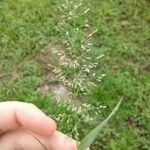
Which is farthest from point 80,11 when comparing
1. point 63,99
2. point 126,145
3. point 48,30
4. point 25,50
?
point 126,145

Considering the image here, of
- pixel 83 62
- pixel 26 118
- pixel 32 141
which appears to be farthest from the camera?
pixel 83 62

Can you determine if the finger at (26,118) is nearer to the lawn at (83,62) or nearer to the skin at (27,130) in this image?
the skin at (27,130)

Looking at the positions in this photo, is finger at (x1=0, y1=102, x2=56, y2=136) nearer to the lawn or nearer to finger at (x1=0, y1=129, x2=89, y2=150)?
finger at (x1=0, y1=129, x2=89, y2=150)

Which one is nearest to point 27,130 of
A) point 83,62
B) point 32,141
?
point 32,141

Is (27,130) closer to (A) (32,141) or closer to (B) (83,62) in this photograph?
(A) (32,141)

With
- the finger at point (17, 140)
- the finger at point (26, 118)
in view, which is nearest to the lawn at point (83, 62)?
the finger at point (17, 140)

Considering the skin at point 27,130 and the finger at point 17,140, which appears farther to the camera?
the finger at point 17,140
